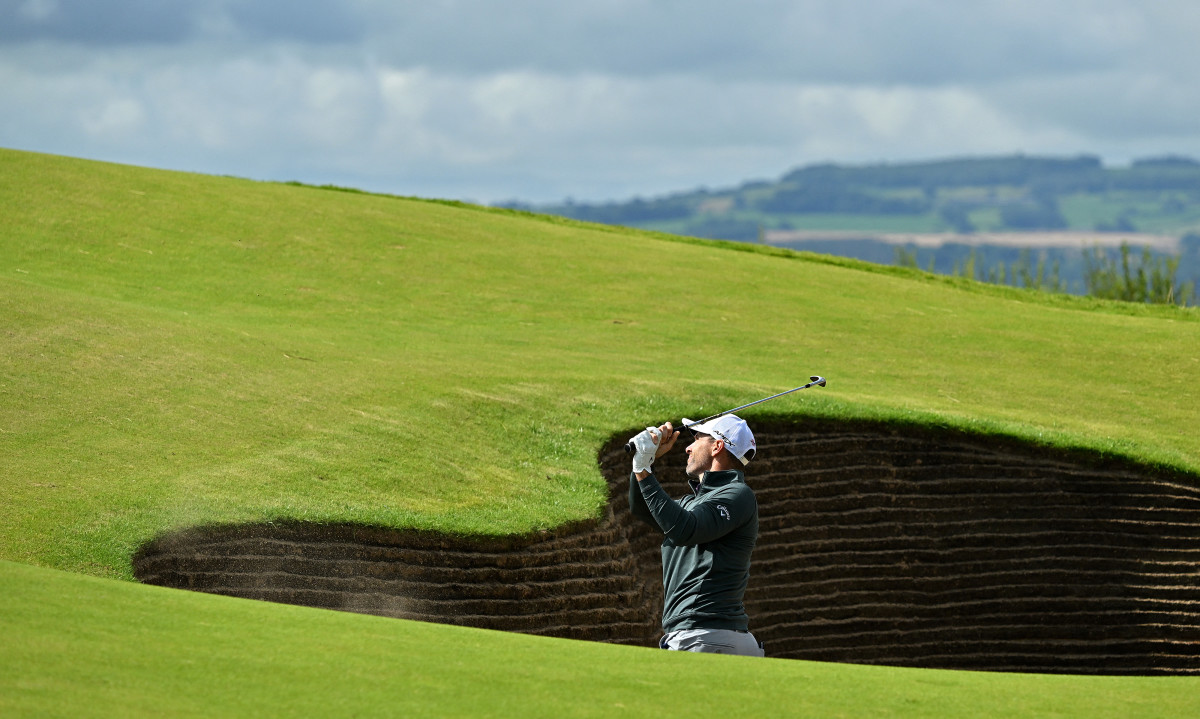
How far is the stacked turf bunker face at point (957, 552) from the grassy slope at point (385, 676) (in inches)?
254

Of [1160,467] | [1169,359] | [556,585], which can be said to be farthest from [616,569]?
[1169,359]

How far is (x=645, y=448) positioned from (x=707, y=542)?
2.66 feet

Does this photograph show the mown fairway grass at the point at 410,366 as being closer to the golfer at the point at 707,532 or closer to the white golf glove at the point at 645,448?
the golfer at the point at 707,532

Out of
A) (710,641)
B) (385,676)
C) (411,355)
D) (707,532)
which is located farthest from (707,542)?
(411,355)

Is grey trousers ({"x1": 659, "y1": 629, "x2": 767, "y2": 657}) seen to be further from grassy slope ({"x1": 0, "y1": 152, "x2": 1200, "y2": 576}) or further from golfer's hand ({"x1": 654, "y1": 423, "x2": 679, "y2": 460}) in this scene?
grassy slope ({"x1": 0, "y1": 152, "x2": 1200, "y2": 576})

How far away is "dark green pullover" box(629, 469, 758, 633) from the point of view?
8.53 metres

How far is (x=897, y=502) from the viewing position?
16.1 meters

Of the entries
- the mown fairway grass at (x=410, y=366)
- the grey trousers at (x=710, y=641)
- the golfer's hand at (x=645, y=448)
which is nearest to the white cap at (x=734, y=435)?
the golfer's hand at (x=645, y=448)

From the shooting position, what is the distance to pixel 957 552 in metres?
16.0

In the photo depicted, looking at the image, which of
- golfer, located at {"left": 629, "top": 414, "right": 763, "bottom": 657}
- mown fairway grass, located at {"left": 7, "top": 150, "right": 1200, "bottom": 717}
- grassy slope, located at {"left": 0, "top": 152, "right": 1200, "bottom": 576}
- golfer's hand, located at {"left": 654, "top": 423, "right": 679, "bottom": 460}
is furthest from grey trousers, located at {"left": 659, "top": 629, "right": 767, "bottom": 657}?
grassy slope, located at {"left": 0, "top": 152, "right": 1200, "bottom": 576}

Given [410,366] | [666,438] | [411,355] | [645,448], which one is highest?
[411,355]

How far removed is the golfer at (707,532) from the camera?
8562 millimetres

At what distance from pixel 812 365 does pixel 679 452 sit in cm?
419

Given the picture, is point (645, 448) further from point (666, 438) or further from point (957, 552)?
point (957, 552)
